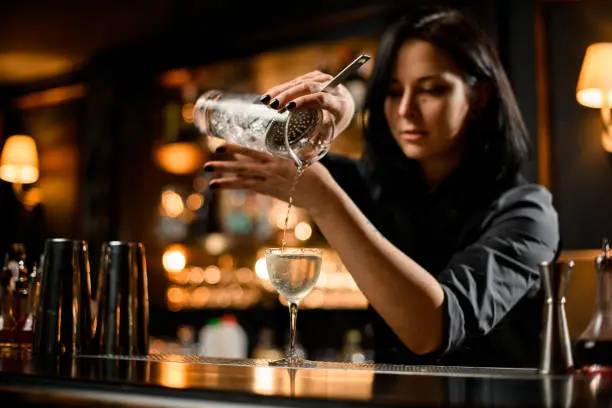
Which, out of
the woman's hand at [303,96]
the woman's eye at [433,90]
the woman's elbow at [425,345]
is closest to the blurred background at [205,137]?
the woman's eye at [433,90]

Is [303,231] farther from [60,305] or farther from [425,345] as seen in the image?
[60,305]

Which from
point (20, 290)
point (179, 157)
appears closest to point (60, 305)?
point (20, 290)

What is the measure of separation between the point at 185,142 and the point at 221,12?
0.73 metres

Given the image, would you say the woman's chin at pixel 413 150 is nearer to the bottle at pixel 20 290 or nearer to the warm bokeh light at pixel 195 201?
the bottle at pixel 20 290

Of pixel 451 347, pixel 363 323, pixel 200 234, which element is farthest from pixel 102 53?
pixel 451 347

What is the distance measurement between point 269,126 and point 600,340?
67 cm

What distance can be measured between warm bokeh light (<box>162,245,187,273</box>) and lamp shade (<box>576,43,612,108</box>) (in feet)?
6.90

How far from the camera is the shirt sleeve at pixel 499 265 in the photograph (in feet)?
5.67

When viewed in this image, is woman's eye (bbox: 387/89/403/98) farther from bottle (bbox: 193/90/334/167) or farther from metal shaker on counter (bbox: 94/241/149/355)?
metal shaker on counter (bbox: 94/241/149/355)

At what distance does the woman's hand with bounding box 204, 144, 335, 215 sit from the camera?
1631 mm

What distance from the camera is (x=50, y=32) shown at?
4398 mm

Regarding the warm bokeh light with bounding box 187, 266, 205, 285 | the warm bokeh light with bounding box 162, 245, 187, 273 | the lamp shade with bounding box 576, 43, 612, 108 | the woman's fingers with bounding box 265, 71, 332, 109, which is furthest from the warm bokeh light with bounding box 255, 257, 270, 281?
the woman's fingers with bounding box 265, 71, 332, 109

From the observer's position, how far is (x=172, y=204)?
167 inches

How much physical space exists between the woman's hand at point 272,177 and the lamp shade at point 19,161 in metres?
3.18
